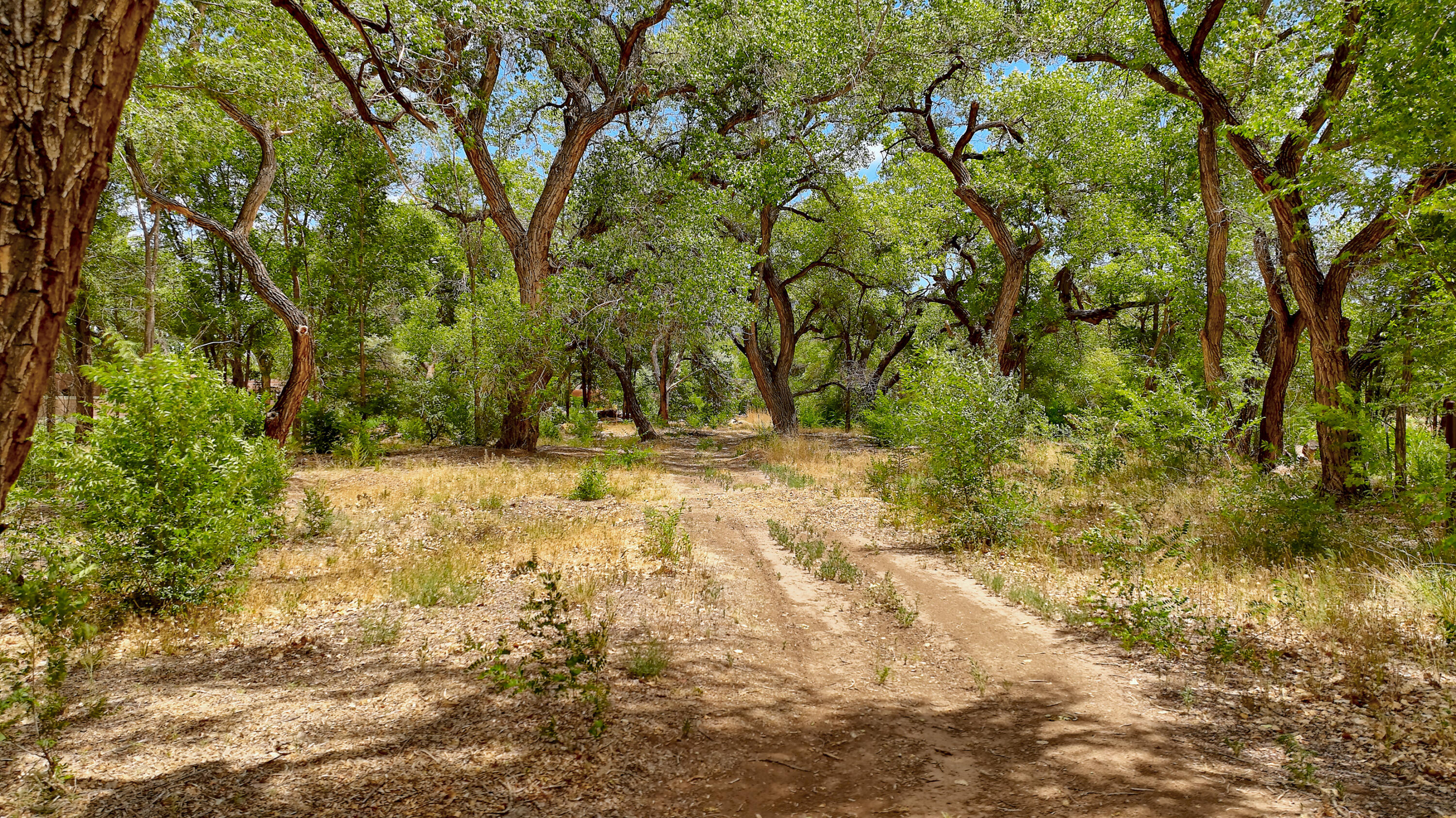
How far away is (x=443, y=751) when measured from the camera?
11.4ft

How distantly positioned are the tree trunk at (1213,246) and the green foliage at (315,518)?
13.8 metres

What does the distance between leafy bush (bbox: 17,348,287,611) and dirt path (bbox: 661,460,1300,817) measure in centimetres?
428

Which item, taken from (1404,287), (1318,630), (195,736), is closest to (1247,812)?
(1318,630)

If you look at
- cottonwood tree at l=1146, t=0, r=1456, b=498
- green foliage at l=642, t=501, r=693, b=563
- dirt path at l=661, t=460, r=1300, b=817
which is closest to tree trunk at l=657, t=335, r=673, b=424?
green foliage at l=642, t=501, r=693, b=563

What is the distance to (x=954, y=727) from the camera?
156 inches

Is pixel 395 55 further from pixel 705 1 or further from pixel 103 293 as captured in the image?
pixel 103 293

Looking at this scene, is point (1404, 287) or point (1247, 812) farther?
point (1404, 287)

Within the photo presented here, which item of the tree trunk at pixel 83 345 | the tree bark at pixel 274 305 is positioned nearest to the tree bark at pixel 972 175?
the tree bark at pixel 274 305

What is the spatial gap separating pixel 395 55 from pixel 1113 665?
9.89m

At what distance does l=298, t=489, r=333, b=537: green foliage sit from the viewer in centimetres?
812

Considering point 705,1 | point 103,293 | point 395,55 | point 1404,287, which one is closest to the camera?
point 1404,287

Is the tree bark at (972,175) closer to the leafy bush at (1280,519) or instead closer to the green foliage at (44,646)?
the leafy bush at (1280,519)

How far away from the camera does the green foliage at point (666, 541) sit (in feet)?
24.8

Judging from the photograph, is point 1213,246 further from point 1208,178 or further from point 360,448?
point 360,448
